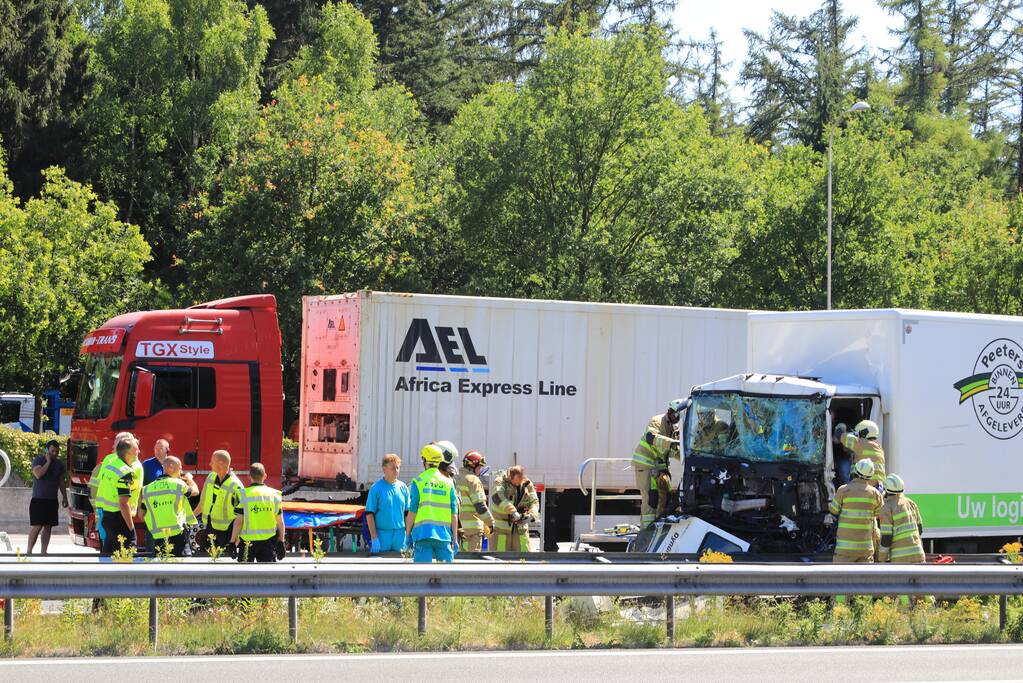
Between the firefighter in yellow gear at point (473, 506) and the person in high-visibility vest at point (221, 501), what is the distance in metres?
2.22

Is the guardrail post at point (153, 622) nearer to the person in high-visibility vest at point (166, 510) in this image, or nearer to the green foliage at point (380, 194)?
the person in high-visibility vest at point (166, 510)

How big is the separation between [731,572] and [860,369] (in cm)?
462

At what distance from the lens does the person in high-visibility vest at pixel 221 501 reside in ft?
39.6

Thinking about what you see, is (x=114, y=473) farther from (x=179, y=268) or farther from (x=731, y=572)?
(x=179, y=268)

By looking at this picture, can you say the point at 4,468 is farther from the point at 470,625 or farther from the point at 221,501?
the point at 470,625

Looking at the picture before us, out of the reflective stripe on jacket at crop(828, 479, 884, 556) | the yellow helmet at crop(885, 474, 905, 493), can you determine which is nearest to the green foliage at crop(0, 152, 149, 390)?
the reflective stripe on jacket at crop(828, 479, 884, 556)

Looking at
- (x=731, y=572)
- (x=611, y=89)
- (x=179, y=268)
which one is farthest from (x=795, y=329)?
(x=179, y=268)

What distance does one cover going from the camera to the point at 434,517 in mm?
11688

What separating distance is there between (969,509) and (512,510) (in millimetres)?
5004

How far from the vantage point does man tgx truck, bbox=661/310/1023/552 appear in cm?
1330

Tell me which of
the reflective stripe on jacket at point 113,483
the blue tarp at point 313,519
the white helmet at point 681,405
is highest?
the white helmet at point 681,405

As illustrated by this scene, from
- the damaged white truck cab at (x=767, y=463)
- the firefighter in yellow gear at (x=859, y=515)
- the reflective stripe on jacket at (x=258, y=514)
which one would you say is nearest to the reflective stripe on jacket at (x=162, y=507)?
the reflective stripe on jacket at (x=258, y=514)

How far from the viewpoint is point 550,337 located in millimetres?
17734

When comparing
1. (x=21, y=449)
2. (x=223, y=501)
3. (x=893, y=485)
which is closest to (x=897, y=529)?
(x=893, y=485)
